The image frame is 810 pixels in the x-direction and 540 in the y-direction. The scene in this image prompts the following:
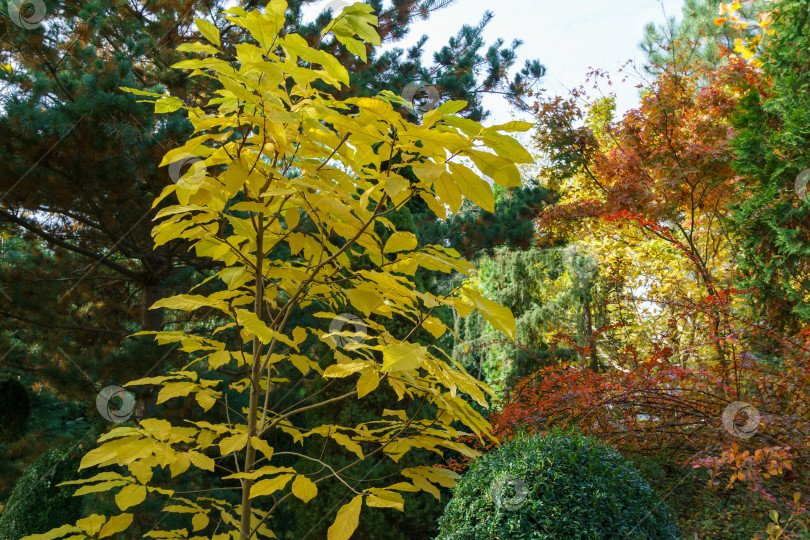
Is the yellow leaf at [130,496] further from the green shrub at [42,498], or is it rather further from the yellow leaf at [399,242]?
the green shrub at [42,498]

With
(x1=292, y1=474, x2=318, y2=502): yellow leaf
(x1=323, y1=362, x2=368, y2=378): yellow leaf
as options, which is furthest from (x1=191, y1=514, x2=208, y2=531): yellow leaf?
(x1=323, y1=362, x2=368, y2=378): yellow leaf

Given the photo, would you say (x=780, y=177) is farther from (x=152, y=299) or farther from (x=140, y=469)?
(x=152, y=299)

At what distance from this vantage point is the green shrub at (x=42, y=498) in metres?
4.32

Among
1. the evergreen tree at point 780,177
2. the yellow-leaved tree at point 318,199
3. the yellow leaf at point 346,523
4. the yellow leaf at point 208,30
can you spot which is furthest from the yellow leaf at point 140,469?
the evergreen tree at point 780,177

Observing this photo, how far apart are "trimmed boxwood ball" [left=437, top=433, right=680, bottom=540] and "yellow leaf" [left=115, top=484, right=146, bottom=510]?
5.31ft

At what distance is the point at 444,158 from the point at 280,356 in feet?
3.28

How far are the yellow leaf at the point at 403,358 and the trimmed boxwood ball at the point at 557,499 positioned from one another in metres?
1.77

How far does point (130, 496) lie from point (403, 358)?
0.88 meters

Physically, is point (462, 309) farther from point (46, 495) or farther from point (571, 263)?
point (571, 263)

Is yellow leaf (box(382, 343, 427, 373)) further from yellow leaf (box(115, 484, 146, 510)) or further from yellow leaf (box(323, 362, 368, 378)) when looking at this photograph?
yellow leaf (box(115, 484, 146, 510))

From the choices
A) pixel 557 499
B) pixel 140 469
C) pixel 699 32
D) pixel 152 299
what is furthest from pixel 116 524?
pixel 699 32

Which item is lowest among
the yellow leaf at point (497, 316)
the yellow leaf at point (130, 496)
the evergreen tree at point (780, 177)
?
the yellow leaf at point (130, 496)

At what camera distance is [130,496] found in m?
→ 1.31

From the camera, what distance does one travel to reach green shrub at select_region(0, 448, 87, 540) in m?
4.32
